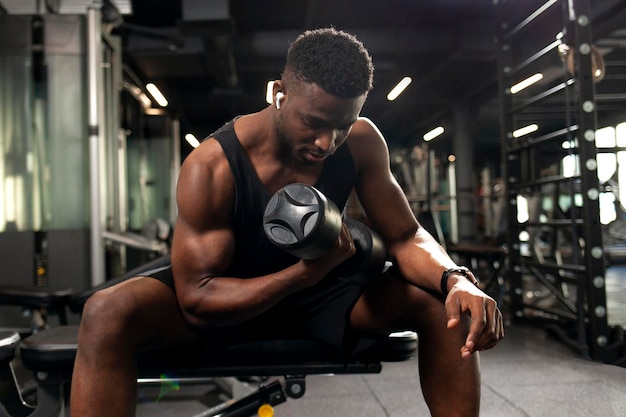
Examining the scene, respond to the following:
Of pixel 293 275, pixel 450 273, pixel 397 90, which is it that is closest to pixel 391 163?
pixel 450 273

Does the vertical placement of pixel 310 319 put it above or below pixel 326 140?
below

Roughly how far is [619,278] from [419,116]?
457cm

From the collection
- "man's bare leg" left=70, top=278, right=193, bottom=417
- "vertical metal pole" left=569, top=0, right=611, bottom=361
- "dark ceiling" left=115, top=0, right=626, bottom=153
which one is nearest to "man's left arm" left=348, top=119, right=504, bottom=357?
"man's bare leg" left=70, top=278, right=193, bottom=417

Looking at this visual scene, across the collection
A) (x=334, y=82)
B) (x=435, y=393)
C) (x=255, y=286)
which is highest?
(x=334, y=82)

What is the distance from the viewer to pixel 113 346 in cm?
88

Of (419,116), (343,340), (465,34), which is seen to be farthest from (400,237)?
(419,116)

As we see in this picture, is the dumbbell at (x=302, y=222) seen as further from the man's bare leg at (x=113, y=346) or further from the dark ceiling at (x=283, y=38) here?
the dark ceiling at (x=283, y=38)

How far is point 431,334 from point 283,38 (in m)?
5.38

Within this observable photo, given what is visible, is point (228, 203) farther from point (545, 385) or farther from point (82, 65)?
point (82, 65)

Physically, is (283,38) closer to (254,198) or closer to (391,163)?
(391,163)

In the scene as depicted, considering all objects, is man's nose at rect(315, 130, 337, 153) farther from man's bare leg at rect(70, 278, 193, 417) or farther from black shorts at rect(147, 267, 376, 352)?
man's bare leg at rect(70, 278, 193, 417)

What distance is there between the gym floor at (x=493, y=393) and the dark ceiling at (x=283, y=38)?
2.25 meters

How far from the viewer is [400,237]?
3.85ft

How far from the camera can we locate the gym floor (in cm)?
195
